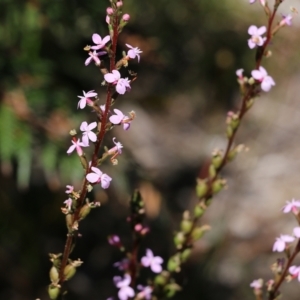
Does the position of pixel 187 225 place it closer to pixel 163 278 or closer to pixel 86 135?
pixel 163 278

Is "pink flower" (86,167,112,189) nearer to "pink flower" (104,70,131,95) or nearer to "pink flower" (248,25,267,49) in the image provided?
"pink flower" (104,70,131,95)

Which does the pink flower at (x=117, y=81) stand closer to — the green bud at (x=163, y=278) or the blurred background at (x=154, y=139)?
the green bud at (x=163, y=278)

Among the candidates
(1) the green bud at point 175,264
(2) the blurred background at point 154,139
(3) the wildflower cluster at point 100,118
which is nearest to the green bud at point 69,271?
(3) the wildflower cluster at point 100,118

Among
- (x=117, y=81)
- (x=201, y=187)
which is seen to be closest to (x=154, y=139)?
(x=201, y=187)

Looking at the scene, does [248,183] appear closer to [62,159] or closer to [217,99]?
[217,99]

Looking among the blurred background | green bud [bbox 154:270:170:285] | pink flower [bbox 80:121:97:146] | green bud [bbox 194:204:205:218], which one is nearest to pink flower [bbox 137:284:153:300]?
green bud [bbox 154:270:170:285]
